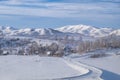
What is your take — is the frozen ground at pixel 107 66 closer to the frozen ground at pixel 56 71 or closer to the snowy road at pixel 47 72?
the frozen ground at pixel 56 71

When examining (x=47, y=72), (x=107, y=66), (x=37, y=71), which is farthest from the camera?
(x=107, y=66)

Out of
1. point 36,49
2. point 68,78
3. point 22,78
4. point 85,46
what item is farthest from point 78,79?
point 85,46

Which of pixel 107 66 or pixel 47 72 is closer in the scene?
pixel 47 72

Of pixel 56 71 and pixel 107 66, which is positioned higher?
pixel 56 71

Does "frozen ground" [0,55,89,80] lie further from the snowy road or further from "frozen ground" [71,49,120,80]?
"frozen ground" [71,49,120,80]

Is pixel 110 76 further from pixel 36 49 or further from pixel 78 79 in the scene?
pixel 36 49

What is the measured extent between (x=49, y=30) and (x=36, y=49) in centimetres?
11491

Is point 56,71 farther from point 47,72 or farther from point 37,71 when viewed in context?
point 37,71

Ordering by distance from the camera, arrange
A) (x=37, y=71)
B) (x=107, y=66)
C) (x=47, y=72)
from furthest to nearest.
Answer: (x=107, y=66)
(x=37, y=71)
(x=47, y=72)

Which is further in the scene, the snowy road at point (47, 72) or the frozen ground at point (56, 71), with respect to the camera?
the frozen ground at point (56, 71)

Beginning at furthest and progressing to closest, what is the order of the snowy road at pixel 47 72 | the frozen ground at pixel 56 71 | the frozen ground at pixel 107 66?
the frozen ground at pixel 107 66
the frozen ground at pixel 56 71
the snowy road at pixel 47 72

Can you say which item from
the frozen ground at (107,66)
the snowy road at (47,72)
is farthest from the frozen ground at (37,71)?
the frozen ground at (107,66)

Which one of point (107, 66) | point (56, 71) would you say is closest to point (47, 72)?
point (56, 71)

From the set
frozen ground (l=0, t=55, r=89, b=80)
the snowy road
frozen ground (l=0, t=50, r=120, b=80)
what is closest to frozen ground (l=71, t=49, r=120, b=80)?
frozen ground (l=0, t=50, r=120, b=80)
